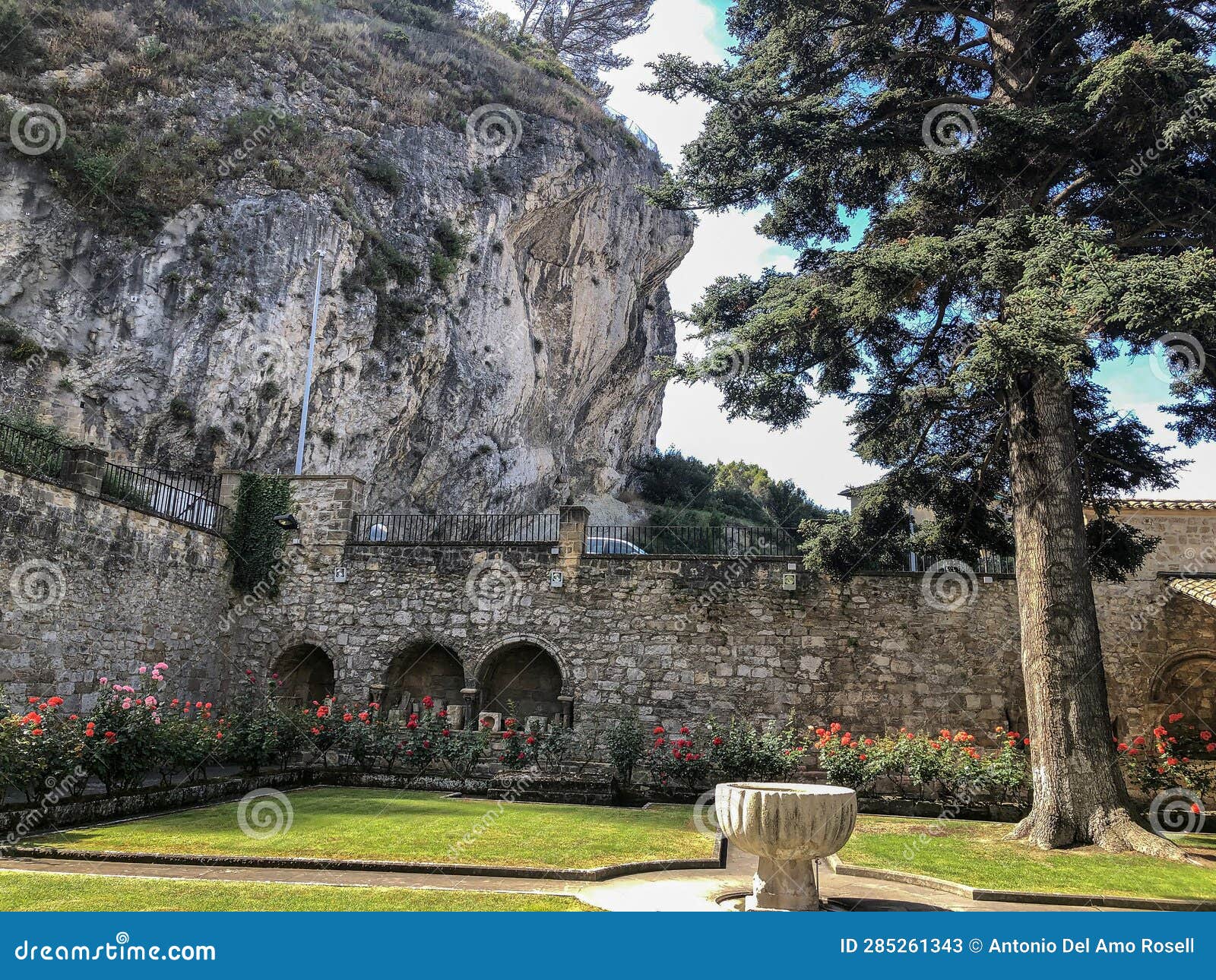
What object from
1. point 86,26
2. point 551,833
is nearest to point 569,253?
point 86,26

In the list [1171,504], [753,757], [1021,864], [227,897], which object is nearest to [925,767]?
[753,757]

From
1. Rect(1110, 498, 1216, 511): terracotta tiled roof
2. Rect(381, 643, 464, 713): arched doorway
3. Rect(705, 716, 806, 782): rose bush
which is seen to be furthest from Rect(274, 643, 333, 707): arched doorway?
Rect(1110, 498, 1216, 511): terracotta tiled roof

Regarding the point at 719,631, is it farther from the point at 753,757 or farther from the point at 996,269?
the point at 996,269

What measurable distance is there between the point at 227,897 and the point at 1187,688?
16.4 m

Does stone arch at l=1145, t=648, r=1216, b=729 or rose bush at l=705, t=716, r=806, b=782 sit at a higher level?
stone arch at l=1145, t=648, r=1216, b=729

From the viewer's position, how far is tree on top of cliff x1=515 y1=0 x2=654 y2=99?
136 ft

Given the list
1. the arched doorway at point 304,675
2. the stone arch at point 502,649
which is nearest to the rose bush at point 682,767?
the stone arch at point 502,649

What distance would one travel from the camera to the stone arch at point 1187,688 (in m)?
15.3

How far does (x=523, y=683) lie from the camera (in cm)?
1706

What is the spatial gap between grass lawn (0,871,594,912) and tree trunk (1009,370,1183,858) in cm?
652

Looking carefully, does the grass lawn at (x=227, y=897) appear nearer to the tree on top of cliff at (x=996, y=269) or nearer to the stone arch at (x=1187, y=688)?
the tree on top of cliff at (x=996, y=269)

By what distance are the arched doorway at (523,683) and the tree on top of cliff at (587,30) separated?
32677 mm

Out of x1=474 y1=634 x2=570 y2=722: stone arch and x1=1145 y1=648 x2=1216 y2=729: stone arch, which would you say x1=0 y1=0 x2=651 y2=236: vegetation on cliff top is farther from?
x1=1145 y1=648 x2=1216 y2=729: stone arch

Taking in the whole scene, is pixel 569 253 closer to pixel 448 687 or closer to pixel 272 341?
pixel 272 341
